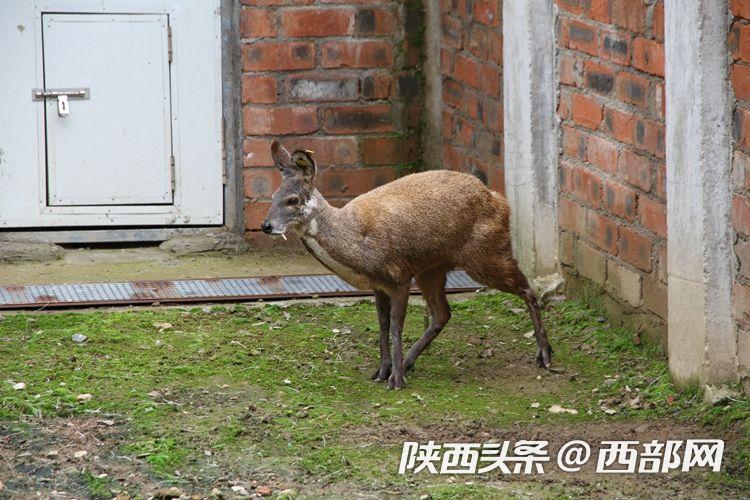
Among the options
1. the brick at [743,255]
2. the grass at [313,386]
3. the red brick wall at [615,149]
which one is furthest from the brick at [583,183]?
the brick at [743,255]

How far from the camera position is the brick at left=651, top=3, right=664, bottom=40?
19.9 feet

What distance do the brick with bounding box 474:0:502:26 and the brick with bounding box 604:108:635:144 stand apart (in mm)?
1231

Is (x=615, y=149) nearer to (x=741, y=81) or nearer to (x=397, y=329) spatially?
(x=741, y=81)

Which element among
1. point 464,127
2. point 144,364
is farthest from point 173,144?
point 144,364

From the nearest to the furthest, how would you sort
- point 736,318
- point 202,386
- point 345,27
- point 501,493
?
1. point 501,493
2. point 736,318
3. point 202,386
4. point 345,27

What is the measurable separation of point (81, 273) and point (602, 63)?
11.0 ft

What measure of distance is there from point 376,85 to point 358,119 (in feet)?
0.82

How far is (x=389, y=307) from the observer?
6309 mm

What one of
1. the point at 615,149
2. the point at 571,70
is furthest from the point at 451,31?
the point at 615,149

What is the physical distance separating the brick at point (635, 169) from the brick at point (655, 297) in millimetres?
452

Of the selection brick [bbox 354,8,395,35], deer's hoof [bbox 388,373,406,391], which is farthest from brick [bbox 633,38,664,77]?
brick [bbox 354,8,395,35]

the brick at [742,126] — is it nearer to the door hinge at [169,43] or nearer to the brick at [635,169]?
the brick at [635,169]

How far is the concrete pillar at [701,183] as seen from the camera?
5480 mm

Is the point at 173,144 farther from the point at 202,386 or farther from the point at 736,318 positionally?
the point at 736,318
